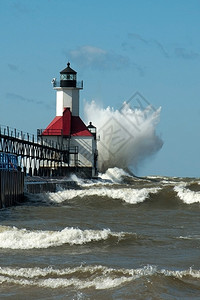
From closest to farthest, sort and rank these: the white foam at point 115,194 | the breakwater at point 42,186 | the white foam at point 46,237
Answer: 1. the white foam at point 46,237
2. the white foam at point 115,194
3. the breakwater at point 42,186

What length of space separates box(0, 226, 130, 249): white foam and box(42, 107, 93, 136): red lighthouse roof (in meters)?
41.8

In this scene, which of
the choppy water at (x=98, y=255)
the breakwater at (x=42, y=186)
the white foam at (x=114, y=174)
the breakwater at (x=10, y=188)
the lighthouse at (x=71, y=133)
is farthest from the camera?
the white foam at (x=114, y=174)

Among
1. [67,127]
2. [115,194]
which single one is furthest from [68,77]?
[115,194]

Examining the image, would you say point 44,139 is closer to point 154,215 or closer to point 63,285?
point 154,215

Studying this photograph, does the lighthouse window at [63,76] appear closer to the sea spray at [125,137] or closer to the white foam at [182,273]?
the sea spray at [125,137]

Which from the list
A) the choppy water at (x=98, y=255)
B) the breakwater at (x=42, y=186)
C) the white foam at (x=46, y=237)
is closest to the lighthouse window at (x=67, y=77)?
the breakwater at (x=42, y=186)

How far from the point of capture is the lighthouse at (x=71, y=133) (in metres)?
59.2

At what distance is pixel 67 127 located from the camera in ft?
195

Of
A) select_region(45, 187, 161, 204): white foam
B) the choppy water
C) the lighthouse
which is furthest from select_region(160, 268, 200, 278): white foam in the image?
the lighthouse

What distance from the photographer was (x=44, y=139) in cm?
5959

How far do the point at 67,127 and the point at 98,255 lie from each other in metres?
45.1

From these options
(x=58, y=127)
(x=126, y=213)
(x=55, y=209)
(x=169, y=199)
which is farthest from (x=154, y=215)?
(x=58, y=127)

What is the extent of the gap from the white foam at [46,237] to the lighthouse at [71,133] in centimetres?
4146

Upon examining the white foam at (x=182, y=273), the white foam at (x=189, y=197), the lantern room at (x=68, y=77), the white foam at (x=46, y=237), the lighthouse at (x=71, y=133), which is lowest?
the white foam at (x=182, y=273)
